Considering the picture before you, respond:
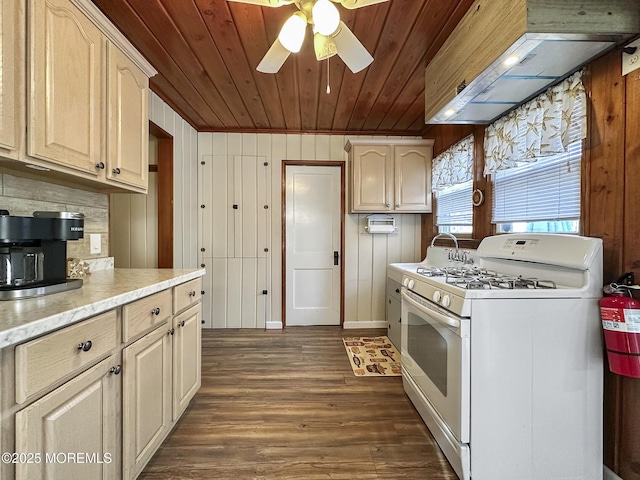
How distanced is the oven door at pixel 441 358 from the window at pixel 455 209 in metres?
1.17

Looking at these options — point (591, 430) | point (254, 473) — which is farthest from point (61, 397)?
point (591, 430)

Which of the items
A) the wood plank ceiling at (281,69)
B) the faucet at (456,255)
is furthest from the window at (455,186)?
the wood plank ceiling at (281,69)

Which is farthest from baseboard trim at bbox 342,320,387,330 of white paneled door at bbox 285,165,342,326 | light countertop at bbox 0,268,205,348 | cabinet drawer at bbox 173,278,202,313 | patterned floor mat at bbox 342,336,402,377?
light countertop at bbox 0,268,205,348

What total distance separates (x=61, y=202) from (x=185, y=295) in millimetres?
841

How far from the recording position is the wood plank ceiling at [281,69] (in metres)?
1.65

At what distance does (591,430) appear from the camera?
1.33m

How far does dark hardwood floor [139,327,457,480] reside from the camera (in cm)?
147

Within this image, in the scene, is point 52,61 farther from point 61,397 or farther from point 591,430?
point 591,430

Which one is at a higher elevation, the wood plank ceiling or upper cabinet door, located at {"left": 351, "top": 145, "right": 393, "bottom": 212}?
the wood plank ceiling

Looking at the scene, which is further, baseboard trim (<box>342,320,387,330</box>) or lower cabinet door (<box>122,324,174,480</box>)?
baseboard trim (<box>342,320,387,330</box>)

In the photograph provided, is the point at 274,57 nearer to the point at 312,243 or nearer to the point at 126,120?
the point at 126,120

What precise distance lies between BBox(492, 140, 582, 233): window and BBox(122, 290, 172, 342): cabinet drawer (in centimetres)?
224

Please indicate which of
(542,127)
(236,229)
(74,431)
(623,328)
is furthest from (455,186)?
(74,431)

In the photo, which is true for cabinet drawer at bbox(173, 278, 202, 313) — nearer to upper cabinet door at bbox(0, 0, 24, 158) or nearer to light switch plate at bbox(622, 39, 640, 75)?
upper cabinet door at bbox(0, 0, 24, 158)
